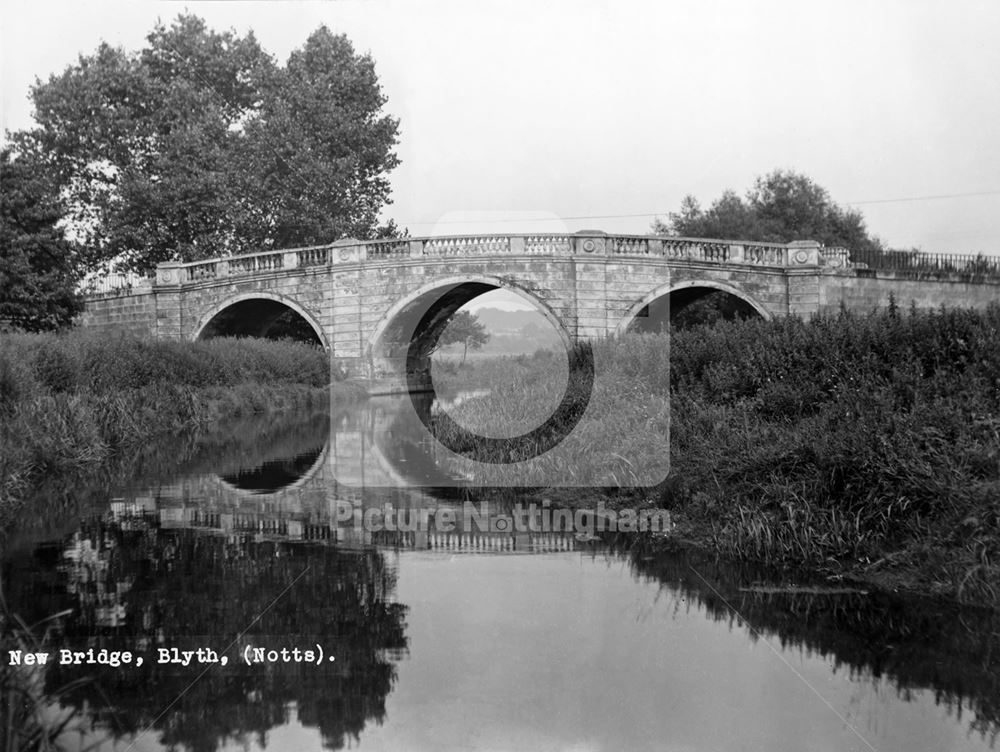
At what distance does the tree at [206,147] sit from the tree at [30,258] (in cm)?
857

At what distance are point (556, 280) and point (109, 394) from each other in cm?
1479

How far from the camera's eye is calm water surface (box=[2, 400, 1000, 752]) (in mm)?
3102

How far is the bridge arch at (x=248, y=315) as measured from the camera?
25.3 m

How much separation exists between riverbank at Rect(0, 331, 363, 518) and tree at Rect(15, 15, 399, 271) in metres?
10.6

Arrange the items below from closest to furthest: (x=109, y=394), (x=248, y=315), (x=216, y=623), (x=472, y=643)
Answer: (x=472, y=643)
(x=216, y=623)
(x=109, y=394)
(x=248, y=315)

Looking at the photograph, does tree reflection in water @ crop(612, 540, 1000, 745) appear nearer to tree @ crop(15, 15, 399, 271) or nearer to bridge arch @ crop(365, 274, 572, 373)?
bridge arch @ crop(365, 274, 572, 373)

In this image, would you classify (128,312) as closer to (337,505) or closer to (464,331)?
(464,331)

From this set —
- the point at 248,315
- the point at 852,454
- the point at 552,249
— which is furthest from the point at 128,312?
the point at 852,454

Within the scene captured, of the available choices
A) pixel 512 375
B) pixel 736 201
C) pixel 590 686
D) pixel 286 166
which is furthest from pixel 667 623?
pixel 736 201

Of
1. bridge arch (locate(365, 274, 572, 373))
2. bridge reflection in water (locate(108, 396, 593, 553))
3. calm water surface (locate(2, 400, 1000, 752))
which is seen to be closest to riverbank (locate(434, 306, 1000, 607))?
calm water surface (locate(2, 400, 1000, 752))

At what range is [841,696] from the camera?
3.51m

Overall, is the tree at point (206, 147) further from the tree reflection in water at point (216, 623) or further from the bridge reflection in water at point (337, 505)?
the tree reflection in water at point (216, 623)

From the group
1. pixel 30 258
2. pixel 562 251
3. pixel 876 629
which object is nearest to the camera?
pixel 876 629

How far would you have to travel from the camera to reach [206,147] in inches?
1133
